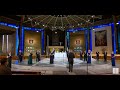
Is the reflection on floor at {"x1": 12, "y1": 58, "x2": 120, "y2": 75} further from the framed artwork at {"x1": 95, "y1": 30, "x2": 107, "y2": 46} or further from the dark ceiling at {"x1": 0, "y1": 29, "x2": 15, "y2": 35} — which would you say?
the framed artwork at {"x1": 95, "y1": 30, "x2": 107, "y2": 46}

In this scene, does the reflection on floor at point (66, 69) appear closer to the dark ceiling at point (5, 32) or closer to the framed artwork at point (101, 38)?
the dark ceiling at point (5, 32)

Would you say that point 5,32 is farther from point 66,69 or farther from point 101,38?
point 66,69

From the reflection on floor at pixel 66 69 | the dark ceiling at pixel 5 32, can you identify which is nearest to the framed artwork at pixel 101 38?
the reflection on floor at pixel 66 69

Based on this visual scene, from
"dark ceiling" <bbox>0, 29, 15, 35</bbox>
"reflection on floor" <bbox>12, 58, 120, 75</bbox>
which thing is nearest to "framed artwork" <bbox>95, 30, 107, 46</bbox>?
"reflection on floor" <bbox>12, 58, 120, 75</bbox>

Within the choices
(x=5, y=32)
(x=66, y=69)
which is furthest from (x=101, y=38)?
(x=66, y=69)

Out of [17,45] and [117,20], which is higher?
[117,20]

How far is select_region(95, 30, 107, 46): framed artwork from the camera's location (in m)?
33.0

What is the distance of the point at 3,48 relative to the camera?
103 feet

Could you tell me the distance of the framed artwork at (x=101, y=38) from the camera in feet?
108

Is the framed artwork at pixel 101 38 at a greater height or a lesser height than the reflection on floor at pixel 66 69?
greater
